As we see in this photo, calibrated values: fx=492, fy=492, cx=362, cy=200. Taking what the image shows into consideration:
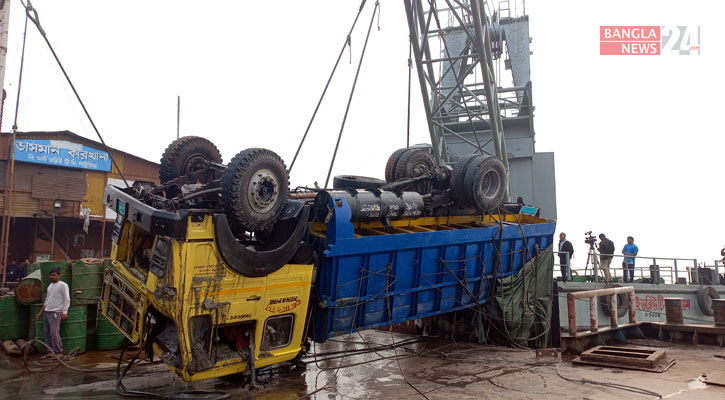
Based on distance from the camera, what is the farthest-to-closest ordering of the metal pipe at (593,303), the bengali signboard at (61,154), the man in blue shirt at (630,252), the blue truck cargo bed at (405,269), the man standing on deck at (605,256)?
the bengali signboard at (61,154)
the man in blue shirt at (630,252)
the man standing on deck at (605,256)
the metal pipe at (593,303)
the blue truck cargo bed at (405,269)

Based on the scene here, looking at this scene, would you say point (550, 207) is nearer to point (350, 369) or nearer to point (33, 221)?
point (350, 369)

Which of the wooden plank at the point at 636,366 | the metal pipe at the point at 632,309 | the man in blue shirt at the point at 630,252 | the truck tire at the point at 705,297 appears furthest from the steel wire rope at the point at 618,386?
the truck tire at the point at 705,297

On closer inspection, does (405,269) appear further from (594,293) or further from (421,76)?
(421,76)

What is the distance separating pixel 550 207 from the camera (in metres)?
16.1

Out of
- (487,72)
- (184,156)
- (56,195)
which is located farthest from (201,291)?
(56,195)

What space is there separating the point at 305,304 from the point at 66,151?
19.0 m

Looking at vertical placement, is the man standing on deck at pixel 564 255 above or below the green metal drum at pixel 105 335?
above

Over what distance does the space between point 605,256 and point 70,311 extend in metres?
12.7

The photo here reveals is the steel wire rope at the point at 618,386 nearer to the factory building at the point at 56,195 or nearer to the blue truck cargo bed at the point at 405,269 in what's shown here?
the blue truck cargo bed at the point at 405,269

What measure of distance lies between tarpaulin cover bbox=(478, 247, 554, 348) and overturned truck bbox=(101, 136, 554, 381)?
280 millimetres

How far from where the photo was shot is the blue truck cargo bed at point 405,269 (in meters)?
6.15

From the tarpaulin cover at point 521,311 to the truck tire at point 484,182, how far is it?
53.2 inches

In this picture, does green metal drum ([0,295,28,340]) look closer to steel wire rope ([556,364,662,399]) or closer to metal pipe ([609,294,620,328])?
steel wire rope ([556,364,662,399])

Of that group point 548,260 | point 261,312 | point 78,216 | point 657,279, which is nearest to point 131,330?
point 261,312
